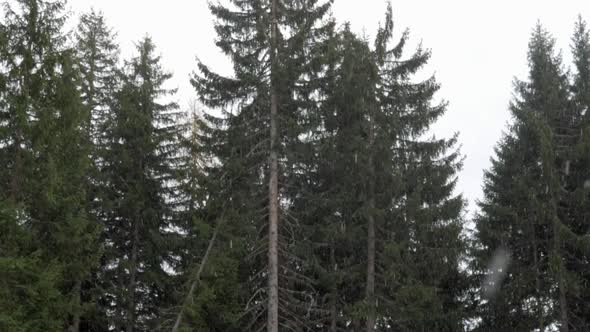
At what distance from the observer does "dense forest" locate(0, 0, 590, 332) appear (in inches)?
579

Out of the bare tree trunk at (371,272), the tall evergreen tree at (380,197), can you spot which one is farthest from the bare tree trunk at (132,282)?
the bare tree trunk at (371,272)

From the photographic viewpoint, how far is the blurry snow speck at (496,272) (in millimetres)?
21781

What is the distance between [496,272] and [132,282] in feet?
46.2

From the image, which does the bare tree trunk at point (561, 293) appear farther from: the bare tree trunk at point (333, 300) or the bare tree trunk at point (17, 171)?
the bare tree trunk at point (17, 171)

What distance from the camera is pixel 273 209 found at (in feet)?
55.4

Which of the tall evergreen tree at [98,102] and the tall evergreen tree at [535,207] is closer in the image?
the tall evergreen tree at [535,207]

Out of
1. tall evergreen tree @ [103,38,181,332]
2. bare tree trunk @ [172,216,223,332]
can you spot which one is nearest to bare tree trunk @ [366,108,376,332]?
bare tree trunk @ [172,216,223,332]

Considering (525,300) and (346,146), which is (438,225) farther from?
(525,300)

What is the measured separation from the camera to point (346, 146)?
18.3 metres

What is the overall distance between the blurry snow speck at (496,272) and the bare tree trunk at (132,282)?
45.0 ft

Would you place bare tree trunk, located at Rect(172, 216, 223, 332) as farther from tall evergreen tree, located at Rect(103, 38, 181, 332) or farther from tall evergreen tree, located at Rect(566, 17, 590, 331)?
tall evergreen tree, located at Rect(566, 17, 590, 331)

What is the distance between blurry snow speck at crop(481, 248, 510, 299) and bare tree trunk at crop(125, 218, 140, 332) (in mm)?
13729

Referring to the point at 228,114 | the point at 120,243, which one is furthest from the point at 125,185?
the point at 228,114

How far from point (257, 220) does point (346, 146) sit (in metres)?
3.76
